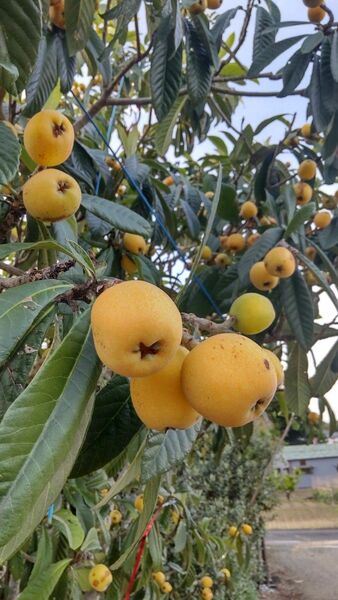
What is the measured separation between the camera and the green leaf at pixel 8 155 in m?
0.76

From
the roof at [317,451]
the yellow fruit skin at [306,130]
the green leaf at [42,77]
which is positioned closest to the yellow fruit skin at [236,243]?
the yellow fruit skin at [306,130]

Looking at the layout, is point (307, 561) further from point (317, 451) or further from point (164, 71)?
point (164, 71)

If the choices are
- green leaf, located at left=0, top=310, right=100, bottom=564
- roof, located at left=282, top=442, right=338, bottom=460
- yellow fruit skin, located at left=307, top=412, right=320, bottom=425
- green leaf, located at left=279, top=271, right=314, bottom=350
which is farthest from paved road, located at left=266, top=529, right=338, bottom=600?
green leaf, located at left=0, top=310, right=100, bottom=564

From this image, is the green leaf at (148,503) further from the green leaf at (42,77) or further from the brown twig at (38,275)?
the green leaf at (42,77)

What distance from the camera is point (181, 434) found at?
0.66 m

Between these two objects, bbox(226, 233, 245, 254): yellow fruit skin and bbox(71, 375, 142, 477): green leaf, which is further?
bbox(226, 233, 245, 254): yellow fruit skin

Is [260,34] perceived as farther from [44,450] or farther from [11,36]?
[44,450]

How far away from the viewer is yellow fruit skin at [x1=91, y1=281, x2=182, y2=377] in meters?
0.46

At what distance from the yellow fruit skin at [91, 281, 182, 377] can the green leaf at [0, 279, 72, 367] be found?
0.08 m

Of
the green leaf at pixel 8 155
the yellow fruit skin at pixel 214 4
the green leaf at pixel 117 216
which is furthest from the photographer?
the yellow fruit skin at pixel 214 4

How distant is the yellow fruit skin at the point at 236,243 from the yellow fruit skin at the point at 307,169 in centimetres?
35

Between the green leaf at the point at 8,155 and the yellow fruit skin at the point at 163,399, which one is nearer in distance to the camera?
the yellow fruit skin at the point at 163,399

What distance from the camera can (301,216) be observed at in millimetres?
1355

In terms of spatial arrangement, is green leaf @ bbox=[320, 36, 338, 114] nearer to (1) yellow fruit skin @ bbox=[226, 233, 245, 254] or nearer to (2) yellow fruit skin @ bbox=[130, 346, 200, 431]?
(1) yellow fruit skin @ bbox=[226, 233, 245, 254]
